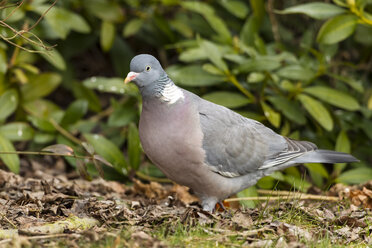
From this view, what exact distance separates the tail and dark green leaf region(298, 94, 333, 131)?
522mm

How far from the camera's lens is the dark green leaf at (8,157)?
4680mm

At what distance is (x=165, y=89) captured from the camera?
387cm

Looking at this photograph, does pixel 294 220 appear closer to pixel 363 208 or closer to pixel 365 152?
pixel 363 208

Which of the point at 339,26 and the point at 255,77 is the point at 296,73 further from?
the point at 339,26

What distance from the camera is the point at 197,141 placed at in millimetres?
3863

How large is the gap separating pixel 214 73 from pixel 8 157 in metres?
2.06

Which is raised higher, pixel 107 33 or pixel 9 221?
pixel 107 33

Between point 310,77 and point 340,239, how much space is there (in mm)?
2232

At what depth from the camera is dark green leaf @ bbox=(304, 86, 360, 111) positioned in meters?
5.28

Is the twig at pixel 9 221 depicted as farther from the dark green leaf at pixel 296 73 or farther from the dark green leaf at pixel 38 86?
the dark green leaf at pixel 296 73

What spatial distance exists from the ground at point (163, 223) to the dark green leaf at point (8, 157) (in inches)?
8.0

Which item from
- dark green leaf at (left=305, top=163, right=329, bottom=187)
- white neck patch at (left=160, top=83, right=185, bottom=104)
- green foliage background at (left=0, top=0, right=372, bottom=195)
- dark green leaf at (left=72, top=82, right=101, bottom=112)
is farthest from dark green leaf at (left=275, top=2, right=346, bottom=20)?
dark green leaf at (left=72, top=82, right=101, bottom=112)

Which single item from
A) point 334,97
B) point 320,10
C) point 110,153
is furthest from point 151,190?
point 320,10

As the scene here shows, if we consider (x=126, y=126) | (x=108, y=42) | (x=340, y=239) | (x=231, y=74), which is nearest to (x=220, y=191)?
(x=340, y=239)
